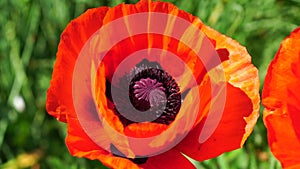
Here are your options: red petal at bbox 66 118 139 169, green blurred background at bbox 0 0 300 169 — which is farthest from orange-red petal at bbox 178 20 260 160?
green blurred background at bbox 0 0 300 169

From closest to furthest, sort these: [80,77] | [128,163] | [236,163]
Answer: [128,163] < [80,77] < [236,163]

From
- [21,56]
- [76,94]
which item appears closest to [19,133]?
[21,56]

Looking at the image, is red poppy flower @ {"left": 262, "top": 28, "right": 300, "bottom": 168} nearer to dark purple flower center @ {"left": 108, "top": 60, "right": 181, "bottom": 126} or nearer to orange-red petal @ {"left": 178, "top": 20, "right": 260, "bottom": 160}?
orange-red petal @ {"left": 178, "top": 20, "right": 260, "bottom": 160}

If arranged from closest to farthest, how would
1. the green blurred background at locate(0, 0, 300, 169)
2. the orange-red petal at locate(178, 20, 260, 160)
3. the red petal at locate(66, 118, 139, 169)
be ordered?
the red petal at locate(66, 118, 139, 169) < the orange-red petal at locate(178, 20, 260, 160) < the green blurred background at locate(0, 0, 300, 169)

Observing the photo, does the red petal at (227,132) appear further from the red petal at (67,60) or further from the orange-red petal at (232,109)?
the red petal at (67,60)

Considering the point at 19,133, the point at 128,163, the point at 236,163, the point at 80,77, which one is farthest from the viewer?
the point at 19,133

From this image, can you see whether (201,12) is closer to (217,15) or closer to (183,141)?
(217,15)

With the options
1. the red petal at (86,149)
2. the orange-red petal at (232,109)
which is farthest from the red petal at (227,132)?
the red petal at (86,149)
